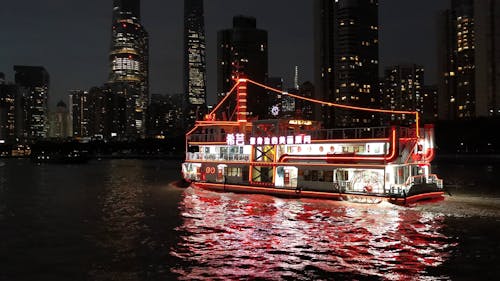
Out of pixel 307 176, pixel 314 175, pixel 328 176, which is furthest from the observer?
pixel 307 176

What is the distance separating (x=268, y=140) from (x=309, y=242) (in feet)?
66.9

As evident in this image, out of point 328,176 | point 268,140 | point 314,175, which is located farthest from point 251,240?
point 268,140

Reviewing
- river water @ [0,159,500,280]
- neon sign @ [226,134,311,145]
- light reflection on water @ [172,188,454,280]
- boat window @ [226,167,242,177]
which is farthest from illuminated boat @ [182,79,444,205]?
light reflection on water @ [172,188,454,280]

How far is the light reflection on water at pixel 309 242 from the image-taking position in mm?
21380

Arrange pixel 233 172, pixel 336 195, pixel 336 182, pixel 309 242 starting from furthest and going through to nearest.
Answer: pixel 233 172 → pixel 336 182 → pixel 336 195 → pixel 309 242

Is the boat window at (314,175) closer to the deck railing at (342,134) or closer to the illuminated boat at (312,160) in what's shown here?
the illuminated boat at (312,160)

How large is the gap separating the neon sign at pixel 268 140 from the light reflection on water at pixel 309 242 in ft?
18.8

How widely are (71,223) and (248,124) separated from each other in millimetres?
22731

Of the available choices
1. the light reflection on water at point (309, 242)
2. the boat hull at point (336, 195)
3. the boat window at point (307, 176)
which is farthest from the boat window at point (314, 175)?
the light reflection on water at point (309, 242)

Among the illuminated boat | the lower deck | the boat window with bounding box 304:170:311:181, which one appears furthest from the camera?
the boat window with bounding box 304:170:311:181

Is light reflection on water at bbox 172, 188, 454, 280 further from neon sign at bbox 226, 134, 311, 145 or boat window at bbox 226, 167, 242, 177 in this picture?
boat window at bbox 226, 167, 242, 177

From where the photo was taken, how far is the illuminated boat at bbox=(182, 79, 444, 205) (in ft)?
131

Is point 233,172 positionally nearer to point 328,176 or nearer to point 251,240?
point 328,176

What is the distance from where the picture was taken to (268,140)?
46.6 metres
